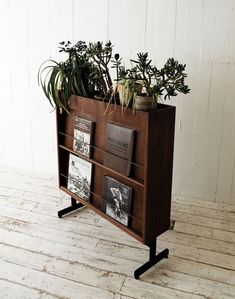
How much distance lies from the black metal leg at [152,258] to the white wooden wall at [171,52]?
0.78 m

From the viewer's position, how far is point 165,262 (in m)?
1.85

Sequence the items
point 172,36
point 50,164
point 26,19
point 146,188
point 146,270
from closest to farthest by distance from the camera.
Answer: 1. point 146,188
2. point 146,270
3. point 172,36
4. point 26,19
5. point 50,164

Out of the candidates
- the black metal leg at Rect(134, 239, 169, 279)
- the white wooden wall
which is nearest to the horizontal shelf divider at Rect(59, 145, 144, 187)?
the black metal leg at Rect(134, 239, 169, 279)

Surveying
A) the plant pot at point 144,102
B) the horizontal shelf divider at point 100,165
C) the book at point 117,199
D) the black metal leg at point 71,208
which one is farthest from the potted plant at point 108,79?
the black metal leg at point 71,208

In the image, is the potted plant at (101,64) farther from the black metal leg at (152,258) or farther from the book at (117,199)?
the black metal leg at (152,258)

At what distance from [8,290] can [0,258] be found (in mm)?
271

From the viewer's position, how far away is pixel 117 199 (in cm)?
181

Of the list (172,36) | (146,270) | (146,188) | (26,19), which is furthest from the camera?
(26,19)

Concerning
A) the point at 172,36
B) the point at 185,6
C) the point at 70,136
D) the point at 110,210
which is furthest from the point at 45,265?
the point at 185,6

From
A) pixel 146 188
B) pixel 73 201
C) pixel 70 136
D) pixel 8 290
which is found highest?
pixel 70 136

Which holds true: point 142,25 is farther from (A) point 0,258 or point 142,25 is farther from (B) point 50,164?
(A) point 0,258

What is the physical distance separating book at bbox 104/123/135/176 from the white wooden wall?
818 mm

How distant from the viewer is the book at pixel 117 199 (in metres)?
1.75

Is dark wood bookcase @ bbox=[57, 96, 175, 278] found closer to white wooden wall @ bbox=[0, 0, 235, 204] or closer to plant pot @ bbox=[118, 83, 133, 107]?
plant pot @ bbox=[118, 83, 133, 107]
